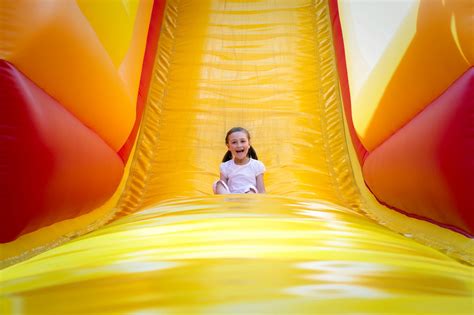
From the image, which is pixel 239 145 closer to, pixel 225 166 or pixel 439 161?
pixel 225 166

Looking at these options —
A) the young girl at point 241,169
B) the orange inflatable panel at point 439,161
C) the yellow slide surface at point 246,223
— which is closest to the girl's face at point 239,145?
the young girl at point 241,169

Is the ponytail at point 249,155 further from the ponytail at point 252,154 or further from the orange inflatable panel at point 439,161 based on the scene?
the orange inflatable panel at point 439,161

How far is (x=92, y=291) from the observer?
1.98 ft

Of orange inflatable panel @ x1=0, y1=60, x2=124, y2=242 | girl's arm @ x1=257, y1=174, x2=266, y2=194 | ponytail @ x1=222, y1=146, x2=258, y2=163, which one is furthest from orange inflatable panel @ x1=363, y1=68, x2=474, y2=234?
orange inflatable panel @ x1=0, y1=60, x2=124, y2=242

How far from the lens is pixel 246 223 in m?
0.88

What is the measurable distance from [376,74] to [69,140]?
0.94 meters

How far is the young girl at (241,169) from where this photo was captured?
5.80 feet

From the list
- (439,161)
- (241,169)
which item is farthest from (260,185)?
(439,161)

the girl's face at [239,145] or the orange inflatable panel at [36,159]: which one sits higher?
the girl's face at [239,145]

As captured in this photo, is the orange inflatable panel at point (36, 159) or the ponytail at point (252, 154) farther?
the ponytail at point (252, 154)

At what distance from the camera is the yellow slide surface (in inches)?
23.0

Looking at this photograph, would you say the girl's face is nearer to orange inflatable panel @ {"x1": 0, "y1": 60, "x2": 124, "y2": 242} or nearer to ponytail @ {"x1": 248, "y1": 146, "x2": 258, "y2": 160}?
ponytail @ {"x1": 248, "y1": 146, "x2": 258, "y2": 160}

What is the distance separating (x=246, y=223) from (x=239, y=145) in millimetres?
917

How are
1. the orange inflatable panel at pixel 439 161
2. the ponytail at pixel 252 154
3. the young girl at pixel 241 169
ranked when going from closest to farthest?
1. the orange inflatable panel at pixel 439 161
2. the young girl at pixel 241 169
3. the ponytail at pixel 252 154
